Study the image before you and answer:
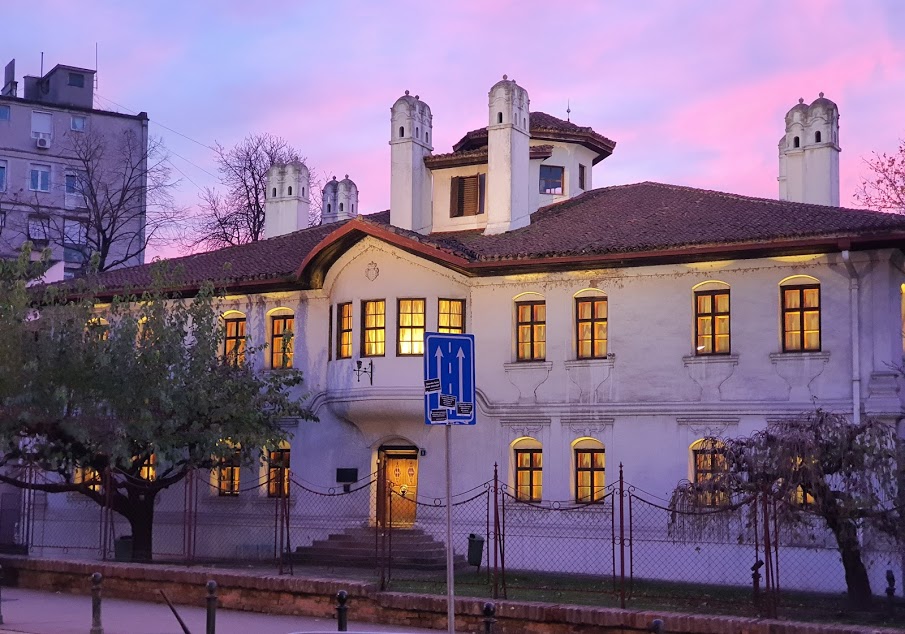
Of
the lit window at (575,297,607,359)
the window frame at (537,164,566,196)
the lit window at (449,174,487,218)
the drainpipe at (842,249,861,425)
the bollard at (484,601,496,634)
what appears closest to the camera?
the bollard at (484,601,496,634)

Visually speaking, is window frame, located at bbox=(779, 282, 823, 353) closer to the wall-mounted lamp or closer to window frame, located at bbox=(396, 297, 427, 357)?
window frame, located at bbox=(396, 297, 427, 357)

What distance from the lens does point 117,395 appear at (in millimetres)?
24719

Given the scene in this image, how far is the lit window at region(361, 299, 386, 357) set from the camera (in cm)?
2817

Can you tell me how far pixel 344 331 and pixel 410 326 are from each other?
1.78m

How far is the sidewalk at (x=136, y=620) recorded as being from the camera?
1734 cm

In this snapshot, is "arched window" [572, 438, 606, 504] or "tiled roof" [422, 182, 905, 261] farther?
"arched window" [572, 438, 606, 504]

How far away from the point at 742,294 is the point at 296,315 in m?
10.8

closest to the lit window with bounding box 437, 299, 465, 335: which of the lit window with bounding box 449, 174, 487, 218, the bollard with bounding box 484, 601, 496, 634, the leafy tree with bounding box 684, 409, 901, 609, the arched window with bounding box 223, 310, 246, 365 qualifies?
the lit window with bounding box 449, 174, 487, 218

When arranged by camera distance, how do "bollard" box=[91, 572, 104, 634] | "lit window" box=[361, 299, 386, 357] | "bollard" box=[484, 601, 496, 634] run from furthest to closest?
1. "lit window" box=[361, 299, 386, 357]
2. "bollard" box=[91, 572, 104, 634]
3. "bollard" box=[484, 601, 496, 634]

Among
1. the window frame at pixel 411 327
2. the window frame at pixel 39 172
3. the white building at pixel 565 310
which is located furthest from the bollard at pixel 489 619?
the window frame at pixel 39 172

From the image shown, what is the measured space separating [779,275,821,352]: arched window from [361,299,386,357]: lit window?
346 inches

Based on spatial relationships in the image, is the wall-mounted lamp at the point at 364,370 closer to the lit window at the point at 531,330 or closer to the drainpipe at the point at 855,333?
the lit window at the point at 531,330

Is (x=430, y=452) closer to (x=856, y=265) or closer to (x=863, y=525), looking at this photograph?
(x=856, y=265)

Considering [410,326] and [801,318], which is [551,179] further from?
[801,318]
